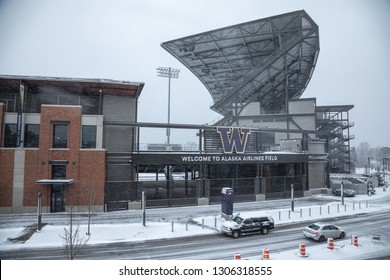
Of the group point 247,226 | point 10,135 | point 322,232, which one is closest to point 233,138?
point 247,226

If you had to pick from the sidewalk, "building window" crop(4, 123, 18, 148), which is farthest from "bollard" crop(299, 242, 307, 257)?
"building window" crop(4, 123, 18, 148)

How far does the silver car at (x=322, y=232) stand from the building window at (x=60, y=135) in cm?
2440

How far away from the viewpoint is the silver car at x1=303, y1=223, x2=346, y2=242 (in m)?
18.5

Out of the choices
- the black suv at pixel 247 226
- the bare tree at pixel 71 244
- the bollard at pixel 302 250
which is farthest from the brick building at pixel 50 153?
the bollard at pixel 302 250

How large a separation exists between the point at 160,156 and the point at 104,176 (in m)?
6.55

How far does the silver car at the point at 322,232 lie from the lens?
1848cm

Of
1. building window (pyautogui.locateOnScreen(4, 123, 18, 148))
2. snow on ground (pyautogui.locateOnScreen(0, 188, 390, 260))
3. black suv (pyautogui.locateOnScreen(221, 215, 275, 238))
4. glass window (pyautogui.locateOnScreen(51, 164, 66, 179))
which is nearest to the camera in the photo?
snow on ground (pyautogui.locateOnScreen(0, 188, 390, 260))

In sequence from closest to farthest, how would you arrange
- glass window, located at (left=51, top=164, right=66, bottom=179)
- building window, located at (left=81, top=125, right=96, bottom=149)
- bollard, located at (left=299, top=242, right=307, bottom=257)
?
bollard, located at (left=299, top=242, right=307, bottom=257), glass window, located at (left=51, top=164, right=66, bottom=179), building window, located at (left=81, top=125, right=96, bottom=149)

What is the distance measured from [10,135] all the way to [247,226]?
25.3 meters

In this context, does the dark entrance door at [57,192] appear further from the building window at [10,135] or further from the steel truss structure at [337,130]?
the steel truss structure at [337,130]

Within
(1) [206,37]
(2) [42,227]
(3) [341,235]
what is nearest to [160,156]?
(2) [42,227]

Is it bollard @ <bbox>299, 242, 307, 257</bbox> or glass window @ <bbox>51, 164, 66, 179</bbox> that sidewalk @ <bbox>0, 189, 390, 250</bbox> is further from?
bollard @ <bbox>299, 242, 307, 257</bbox>

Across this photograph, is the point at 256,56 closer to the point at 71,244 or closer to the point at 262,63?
the point at 262,63

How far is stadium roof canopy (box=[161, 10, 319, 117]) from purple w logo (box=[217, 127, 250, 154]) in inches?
913
